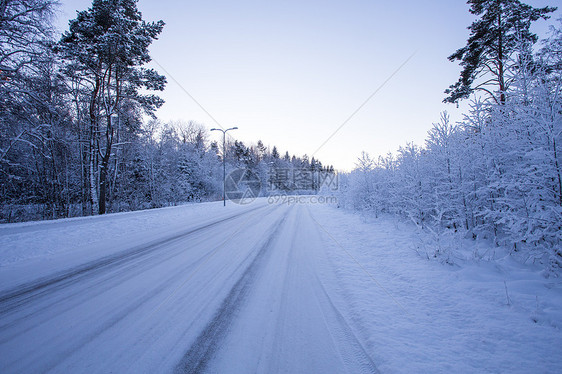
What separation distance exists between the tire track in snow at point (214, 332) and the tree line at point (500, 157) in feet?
14.4

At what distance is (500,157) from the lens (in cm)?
507

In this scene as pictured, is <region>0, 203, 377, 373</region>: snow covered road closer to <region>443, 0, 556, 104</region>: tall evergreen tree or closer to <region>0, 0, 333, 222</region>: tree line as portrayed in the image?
<region>0, 0, 333, 222</region>: tree line

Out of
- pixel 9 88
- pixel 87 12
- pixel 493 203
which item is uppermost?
pixel 87 12

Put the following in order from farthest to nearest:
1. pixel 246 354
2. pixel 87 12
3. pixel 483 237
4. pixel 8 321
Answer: pixel 87 12
pixel 483 237
pixel 8 321
pixel 246 354

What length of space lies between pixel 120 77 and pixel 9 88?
6893mm

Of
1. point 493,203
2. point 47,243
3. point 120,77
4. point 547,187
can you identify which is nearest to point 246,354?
point 547,187

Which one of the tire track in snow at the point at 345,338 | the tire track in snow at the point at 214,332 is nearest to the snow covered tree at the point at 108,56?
the tire track in snow at the point at 214,332

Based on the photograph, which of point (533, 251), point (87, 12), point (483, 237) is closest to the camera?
point (533, 251)

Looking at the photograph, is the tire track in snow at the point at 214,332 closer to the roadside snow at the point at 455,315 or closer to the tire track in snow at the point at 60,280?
the roadside snow at the point at 455,315

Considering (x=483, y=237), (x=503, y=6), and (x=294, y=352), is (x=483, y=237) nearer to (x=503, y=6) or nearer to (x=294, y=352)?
(x=294, y=352)

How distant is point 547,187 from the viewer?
12.1 feet

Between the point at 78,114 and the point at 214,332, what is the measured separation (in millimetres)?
21982

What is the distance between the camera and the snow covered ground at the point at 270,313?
1.92m

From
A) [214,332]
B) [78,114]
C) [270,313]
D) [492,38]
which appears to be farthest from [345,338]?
[78,114]
